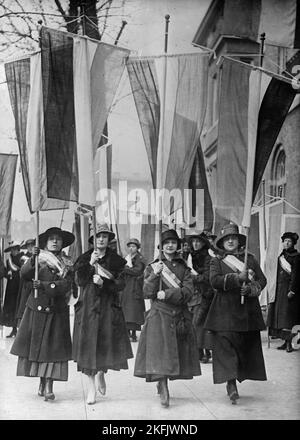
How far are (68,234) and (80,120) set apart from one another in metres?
1.32

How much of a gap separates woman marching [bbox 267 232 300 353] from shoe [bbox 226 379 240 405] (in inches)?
98.2

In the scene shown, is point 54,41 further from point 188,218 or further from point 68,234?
point 188,218

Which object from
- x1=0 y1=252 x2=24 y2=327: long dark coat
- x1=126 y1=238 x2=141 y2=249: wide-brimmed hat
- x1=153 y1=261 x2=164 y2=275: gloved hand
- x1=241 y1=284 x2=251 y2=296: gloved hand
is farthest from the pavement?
x1=0 y1=252 x2=24 y2=327: long dark coat

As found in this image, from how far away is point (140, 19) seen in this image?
23.4ft

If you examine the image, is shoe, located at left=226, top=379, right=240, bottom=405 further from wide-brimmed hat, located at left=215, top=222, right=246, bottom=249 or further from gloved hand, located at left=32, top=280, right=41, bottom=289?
gloved hand, located at left=32, top=280, right=41, bottom=289

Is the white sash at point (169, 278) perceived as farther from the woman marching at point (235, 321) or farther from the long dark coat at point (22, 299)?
the long dark coat at point (22, 299)

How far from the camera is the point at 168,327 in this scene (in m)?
6.83

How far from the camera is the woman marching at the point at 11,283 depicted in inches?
432

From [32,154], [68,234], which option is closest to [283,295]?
[68,234]

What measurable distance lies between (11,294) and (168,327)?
5344 millimetres

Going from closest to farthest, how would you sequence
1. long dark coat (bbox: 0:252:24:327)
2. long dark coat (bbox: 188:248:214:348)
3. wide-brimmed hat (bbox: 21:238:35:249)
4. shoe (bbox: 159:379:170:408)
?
shoe (bbox: 159:379:170:408), long dark coat (bbox: 188:248:214:348), wide-brimmed hat (bbox: 21:238:35:249), long dark coat (bbox: 0:252:24:327)

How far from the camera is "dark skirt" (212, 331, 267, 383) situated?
695 cm

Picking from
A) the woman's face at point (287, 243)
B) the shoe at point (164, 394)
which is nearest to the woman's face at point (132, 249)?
the woman's face at point (287, 243)

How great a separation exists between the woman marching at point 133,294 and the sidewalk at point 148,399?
2.89m
